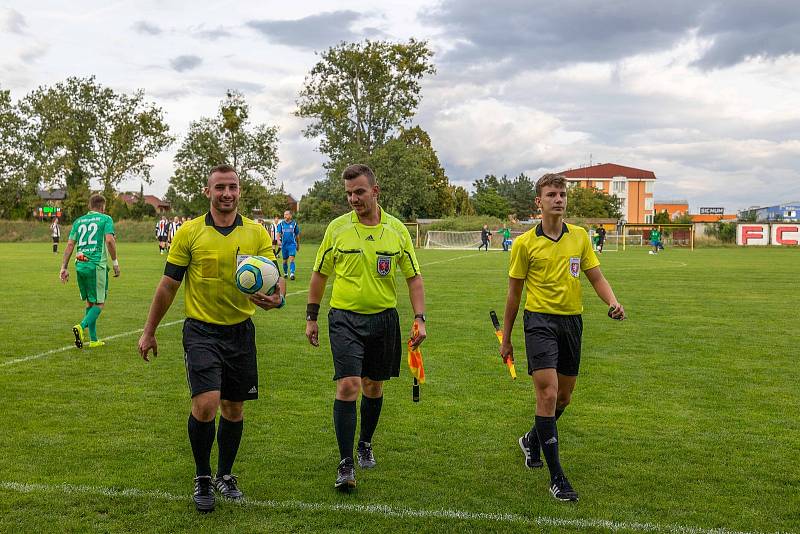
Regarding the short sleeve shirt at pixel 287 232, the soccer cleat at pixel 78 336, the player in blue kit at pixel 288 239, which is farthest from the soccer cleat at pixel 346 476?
the short sleeve shirt at pixel 287 232

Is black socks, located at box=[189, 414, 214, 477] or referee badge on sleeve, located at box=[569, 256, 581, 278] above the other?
referee badge on sleeve, located at box=[569, 256, 581, 278]

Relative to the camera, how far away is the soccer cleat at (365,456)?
224 inches

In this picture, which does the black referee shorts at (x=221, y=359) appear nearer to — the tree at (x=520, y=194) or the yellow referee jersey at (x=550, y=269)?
the yellow referee jersey at (x=550, y=269)

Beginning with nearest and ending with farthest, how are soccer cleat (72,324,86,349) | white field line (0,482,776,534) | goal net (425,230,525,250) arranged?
white field line (0,482,776,534) < soccer cleat (72,324,86,349) < goal net (425,230,525,250)

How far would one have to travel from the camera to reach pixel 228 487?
5.08 m

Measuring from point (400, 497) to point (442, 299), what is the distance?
42.5 ft

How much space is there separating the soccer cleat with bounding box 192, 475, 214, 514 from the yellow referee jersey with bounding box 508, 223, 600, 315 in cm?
242

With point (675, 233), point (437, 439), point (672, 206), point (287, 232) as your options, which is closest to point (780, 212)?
point (672, 206)

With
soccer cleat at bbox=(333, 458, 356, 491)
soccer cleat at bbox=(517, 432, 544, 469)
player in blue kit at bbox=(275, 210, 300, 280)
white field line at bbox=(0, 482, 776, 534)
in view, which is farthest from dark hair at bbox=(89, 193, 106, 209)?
player in blue kit at bbox=(275, 210, 300, 280)

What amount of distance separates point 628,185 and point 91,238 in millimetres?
131588

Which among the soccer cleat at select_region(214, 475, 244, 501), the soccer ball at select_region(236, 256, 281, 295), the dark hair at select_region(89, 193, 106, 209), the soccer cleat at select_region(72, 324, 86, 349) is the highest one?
the dark hair at select_region(89, 193, 106, 209)

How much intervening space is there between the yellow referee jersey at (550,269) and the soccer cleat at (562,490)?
112 cm

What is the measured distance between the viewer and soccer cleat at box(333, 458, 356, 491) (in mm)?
5105

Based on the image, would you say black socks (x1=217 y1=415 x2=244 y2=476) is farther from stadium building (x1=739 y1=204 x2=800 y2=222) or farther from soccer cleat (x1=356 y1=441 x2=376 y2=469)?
stadium building (x1=739 y1=204 x2=800 y2=222)
